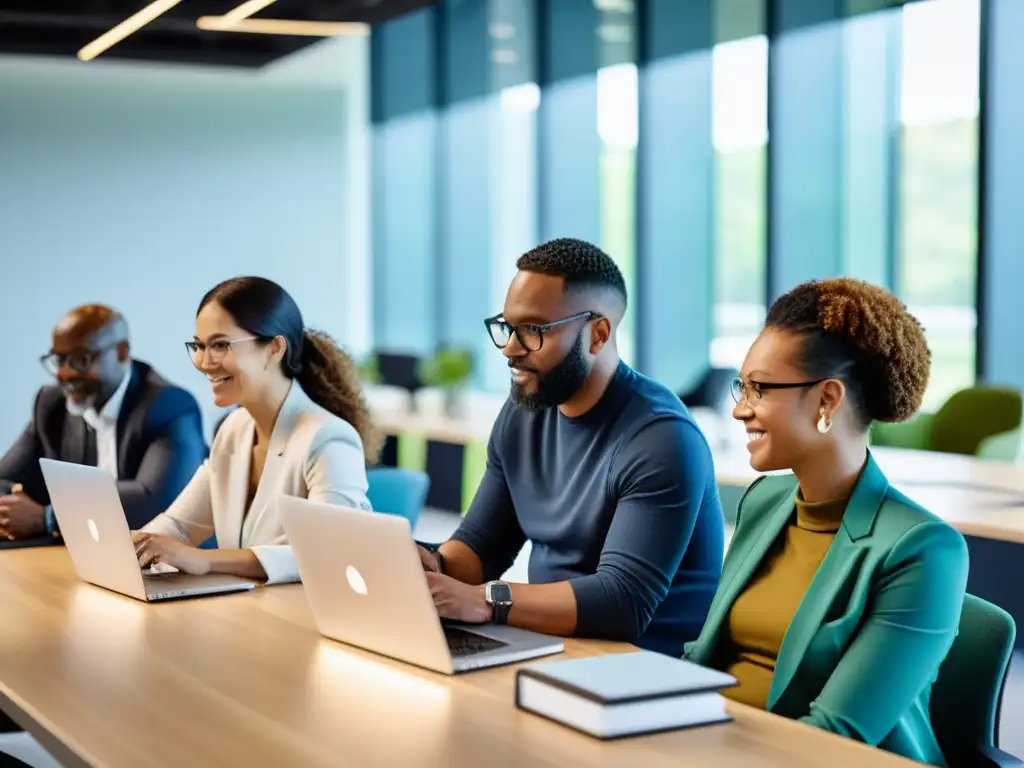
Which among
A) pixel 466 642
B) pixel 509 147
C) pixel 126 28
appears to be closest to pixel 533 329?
pixel 466 642

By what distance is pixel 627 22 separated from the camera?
28.0ft

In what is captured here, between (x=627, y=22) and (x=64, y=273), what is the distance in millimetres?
4622

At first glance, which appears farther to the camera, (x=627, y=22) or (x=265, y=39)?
(x=627, y=22)

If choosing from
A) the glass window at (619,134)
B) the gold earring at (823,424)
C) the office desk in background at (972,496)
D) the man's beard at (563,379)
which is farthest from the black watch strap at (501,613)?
the glass window at (619,134)

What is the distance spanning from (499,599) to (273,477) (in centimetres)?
96

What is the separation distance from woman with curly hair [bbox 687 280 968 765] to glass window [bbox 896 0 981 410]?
4.66m

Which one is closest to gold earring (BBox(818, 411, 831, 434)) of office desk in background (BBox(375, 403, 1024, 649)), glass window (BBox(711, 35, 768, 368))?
office desk in background (BBox(375, 403, 1024, 649))

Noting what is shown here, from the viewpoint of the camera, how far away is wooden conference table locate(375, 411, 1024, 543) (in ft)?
12.1

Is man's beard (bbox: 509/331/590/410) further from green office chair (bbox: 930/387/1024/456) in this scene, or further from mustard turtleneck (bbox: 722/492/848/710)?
green office chair (bbox: 930/387/1024/456)

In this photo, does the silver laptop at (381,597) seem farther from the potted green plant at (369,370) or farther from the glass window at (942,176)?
the potted green plant at (369,370)


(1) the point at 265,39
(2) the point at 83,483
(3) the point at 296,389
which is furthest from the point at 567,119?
(2) the point at 83,483

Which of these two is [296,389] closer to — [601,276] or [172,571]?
[172,571]

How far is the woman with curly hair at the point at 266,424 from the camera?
309cm

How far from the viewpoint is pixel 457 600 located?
227cm
